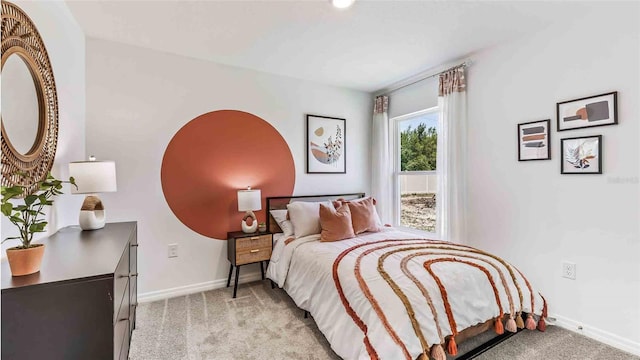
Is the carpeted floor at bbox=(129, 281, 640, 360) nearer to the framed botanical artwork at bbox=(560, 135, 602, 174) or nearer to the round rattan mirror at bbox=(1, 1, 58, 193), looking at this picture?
the framed botanical artwork at bbox=(560, 135, 602, 174)

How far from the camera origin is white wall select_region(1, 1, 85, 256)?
1.73 m

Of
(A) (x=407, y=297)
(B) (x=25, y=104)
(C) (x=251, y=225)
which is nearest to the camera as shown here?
(B) (x=25, y=104)

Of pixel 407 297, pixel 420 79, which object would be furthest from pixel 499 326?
pixel 420 79

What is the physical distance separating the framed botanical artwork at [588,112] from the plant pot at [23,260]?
3.35m

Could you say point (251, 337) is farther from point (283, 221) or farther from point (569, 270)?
point (569, 270)

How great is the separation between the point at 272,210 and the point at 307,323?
1.41 metres

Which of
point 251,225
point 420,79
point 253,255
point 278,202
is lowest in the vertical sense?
point 253,255

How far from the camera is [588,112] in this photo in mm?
2154

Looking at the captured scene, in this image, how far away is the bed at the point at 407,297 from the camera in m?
1.55

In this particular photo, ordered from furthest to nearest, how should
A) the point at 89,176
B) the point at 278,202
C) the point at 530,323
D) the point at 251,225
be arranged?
the point at 278,202 < the point at 251,225 < the point at 530,323 < the point at 89,176

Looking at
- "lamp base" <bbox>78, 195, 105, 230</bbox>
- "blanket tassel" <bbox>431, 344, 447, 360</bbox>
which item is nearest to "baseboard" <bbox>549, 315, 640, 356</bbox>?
"blanket tassel" <bbox>431, 344, 447, 360</bbox>

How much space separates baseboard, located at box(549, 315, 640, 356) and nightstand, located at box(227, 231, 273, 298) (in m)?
2.67

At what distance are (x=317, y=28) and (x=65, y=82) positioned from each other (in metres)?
1.96

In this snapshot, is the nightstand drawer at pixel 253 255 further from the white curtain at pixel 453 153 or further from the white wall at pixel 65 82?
the white curtain at pixel 453 153
